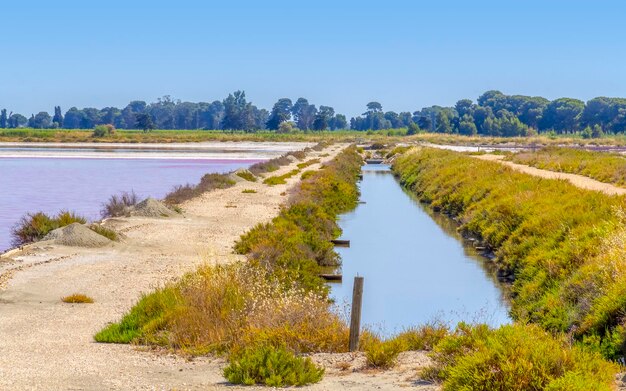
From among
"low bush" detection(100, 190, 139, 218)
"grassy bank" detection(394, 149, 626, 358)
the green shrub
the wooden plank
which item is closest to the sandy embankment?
"low bush" detection(100, 190, 139, 218)

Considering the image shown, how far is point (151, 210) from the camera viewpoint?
110 ft

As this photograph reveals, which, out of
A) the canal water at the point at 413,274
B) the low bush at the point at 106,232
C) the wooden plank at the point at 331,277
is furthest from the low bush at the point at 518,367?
the low bush at the point at 106,232

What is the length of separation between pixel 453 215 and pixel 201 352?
30606mm

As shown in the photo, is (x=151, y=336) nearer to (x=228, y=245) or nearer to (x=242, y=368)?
(x=242, y=368)

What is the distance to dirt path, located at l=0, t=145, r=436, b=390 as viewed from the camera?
1099cm

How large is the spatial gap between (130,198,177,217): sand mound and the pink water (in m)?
4.45

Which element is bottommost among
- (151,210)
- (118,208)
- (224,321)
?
(118,208)

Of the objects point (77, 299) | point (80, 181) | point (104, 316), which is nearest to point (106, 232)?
point (77, 299)

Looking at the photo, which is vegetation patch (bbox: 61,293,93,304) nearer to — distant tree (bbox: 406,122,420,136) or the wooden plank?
the wooden plank

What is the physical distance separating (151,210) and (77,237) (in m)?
8.52

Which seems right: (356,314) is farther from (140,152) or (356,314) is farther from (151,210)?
(140,152)

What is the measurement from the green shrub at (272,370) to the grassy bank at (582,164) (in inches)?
1119

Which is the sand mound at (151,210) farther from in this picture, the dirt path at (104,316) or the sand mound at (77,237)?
the sand mound at (77,237)

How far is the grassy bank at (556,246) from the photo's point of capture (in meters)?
15.2
